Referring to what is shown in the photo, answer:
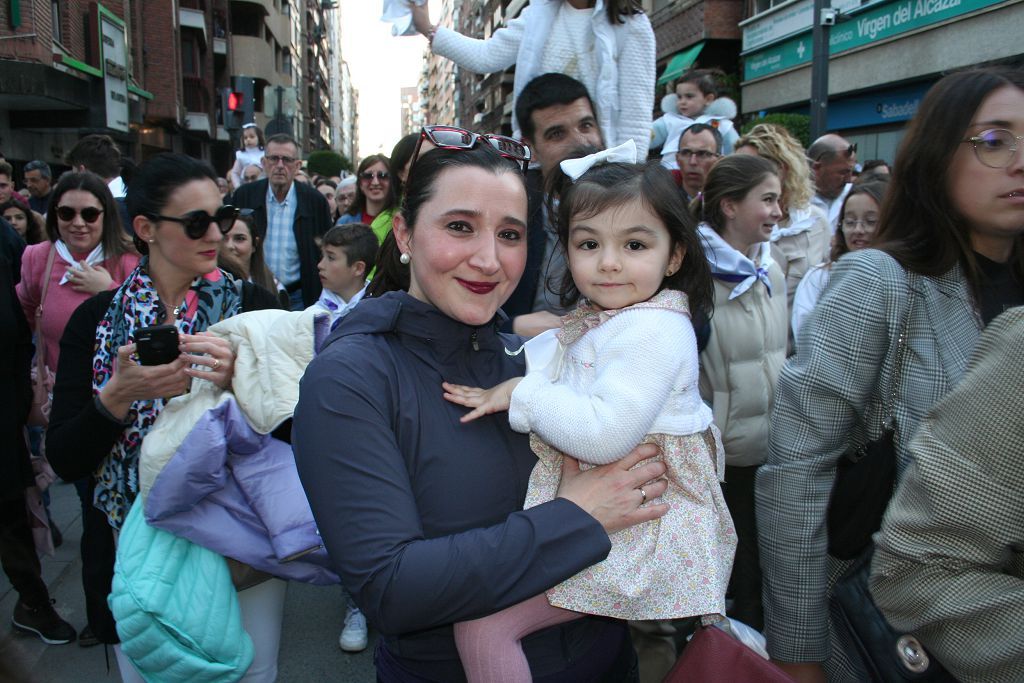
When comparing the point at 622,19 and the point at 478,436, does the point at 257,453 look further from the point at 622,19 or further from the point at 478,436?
the point at 622,19

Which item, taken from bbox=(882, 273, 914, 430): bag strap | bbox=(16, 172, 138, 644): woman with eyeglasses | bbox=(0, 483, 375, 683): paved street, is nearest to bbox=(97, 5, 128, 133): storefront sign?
bbox=(16, 172, 138, 644): woman with eyeglasses

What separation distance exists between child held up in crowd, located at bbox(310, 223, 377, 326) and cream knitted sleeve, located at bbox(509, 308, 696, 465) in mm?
3455

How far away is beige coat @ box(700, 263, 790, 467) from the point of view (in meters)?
3.85

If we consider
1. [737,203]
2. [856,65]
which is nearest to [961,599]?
[737,203]

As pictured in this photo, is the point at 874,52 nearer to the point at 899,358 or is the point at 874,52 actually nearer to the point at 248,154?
the point at 248,154

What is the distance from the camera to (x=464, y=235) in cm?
185

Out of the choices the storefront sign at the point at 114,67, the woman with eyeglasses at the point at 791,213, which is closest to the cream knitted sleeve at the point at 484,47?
the woman with eyeglasses at the point at 791,213

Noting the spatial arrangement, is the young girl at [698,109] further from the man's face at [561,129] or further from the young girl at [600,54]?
the man's face at [561,129]

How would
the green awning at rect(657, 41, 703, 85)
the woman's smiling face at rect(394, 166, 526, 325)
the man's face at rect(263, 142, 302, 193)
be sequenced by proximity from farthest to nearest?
1. the green awning at rect(657, 41, 703, 85)
2. the man's face at rect(263, 142, 302, 193)
3. the woman's smiling face at rect(394, 166, 526, 325)

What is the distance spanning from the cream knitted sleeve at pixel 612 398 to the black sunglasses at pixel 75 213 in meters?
3.88

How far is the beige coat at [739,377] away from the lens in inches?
152

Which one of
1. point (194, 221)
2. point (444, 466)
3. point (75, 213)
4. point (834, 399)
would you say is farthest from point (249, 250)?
point (834, 399)

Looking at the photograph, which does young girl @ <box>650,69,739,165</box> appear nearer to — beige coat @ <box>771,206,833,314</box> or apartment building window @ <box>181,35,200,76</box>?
beige coat @ <box>771,206,833,314</box>

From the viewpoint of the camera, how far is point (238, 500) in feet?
8.54
